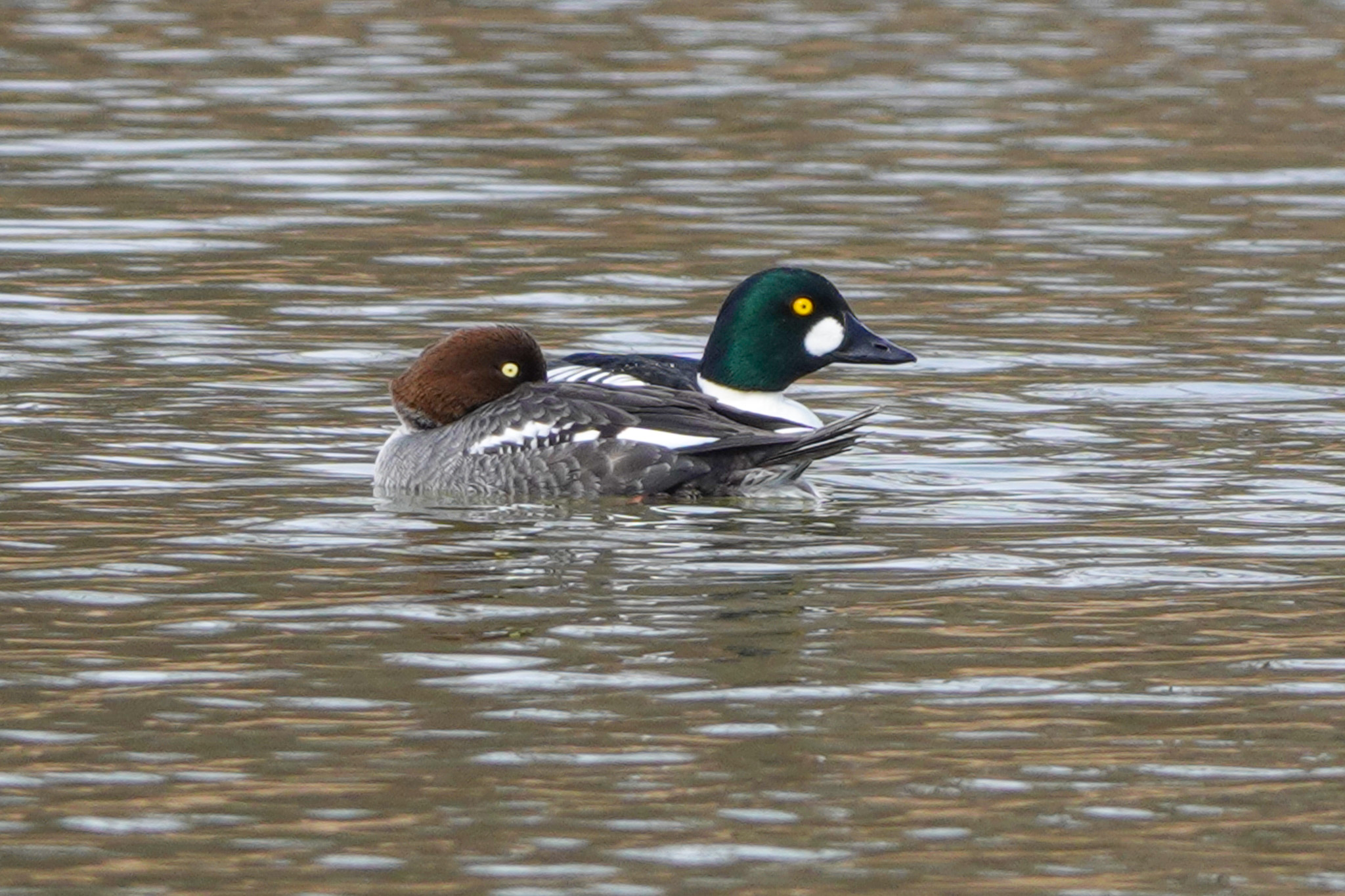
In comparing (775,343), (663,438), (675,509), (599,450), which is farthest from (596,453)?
(775,343)

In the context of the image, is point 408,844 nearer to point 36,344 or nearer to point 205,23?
point 36,344

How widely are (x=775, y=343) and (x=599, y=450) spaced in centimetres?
119

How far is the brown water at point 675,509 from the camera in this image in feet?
20.2

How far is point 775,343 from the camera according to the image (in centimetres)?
1099

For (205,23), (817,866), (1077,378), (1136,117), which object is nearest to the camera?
(817,866)

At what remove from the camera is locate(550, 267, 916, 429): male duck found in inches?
432

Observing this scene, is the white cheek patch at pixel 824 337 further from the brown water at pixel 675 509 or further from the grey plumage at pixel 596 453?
the grey plumage at pixel 596 453

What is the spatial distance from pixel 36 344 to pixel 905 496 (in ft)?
16.2

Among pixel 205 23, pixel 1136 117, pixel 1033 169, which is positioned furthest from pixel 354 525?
pixel 205 23

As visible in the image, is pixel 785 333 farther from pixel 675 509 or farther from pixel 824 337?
pixel 675 509

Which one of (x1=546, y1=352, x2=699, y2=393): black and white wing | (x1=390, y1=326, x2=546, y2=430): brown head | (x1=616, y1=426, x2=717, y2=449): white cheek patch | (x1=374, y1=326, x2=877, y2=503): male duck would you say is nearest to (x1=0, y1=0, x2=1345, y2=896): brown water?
(x1=374, y1=326, x2=877, y2=503): male duck

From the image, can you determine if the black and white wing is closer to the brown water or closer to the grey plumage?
the grey plumage

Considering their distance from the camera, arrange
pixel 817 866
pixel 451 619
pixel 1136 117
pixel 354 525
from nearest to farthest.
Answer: pixel 817 866 < pixel 451 619 < pixel 354 525 < pixel 1136 117

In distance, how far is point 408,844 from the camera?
235 inches
